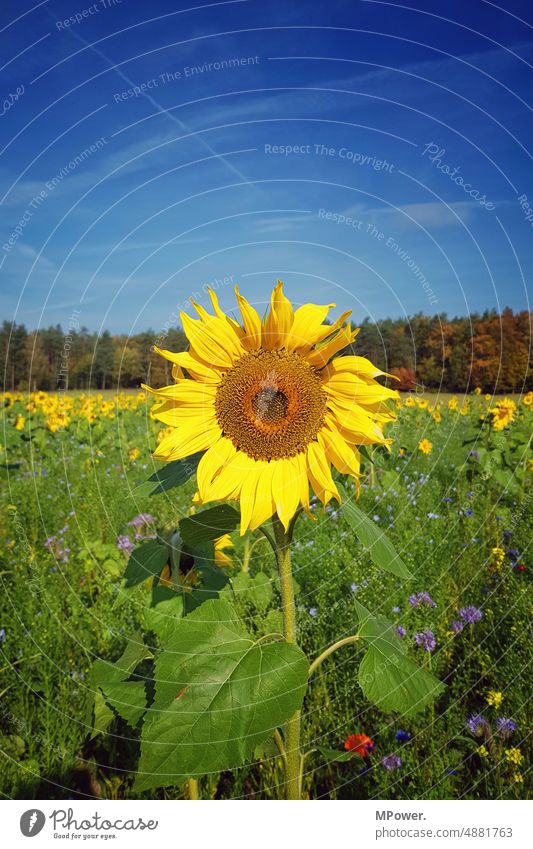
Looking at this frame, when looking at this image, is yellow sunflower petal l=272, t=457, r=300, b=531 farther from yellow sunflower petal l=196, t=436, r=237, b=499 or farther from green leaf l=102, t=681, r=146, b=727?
green leaf l=102, t=681, r=146, b=727

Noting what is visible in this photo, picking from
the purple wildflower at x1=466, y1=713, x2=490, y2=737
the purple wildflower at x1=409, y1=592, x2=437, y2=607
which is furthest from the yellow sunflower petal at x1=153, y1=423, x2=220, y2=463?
the purple wildflower at x1=409, y1=592, x2=437, y2=607

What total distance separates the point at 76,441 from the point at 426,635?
27.9 ft

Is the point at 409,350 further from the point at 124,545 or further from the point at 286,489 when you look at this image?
the point at 124,545

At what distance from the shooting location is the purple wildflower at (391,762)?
6.37 feet

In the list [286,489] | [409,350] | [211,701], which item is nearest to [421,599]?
[409,350]

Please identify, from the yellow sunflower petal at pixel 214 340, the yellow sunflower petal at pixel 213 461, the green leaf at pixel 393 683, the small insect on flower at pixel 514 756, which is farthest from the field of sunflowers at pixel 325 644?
the green leaf at pixel 393 683

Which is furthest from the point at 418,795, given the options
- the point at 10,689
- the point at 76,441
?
the point at 76,441

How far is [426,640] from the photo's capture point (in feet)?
8.00

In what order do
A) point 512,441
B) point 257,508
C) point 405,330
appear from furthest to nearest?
point 512,441, point 405,330, point 257,508

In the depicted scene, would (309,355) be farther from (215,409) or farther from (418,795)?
(418,795)

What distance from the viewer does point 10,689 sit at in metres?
2.45

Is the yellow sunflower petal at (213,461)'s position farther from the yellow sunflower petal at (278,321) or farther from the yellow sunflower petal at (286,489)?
the yellow sunflower petal at (278,321)

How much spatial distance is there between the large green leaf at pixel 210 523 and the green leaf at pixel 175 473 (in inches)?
3.9

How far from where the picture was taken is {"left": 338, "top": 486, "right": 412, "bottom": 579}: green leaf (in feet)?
4.58
